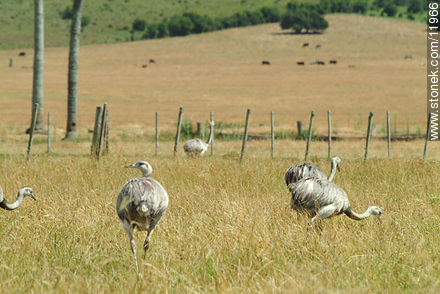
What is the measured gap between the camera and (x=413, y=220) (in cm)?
873

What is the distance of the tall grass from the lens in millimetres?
6066

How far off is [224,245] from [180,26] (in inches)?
4478

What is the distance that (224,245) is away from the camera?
286 inches

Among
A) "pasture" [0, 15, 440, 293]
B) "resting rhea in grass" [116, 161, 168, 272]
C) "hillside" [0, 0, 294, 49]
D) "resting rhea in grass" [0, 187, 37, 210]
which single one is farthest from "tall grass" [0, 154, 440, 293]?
"hillside" [0, 0, 294, 49]

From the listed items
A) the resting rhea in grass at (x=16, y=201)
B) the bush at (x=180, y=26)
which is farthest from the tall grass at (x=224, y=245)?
the bush at (x=180, y=26)

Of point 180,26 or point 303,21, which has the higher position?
point 303,21

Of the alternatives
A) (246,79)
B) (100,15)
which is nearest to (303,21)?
(246,79)

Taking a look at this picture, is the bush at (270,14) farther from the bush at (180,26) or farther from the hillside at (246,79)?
the bush at (180,26)

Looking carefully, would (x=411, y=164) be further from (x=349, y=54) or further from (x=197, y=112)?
(x=349, y=54)

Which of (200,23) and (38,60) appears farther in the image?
(200,23)

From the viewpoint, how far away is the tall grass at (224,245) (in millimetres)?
6066

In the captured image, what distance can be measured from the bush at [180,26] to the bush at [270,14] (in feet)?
58.6

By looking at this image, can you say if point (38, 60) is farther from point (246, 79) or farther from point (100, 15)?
point (100, 15)

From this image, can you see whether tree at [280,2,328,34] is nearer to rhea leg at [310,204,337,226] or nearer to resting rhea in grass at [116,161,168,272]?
rhea leg at [310,204,337,226]
